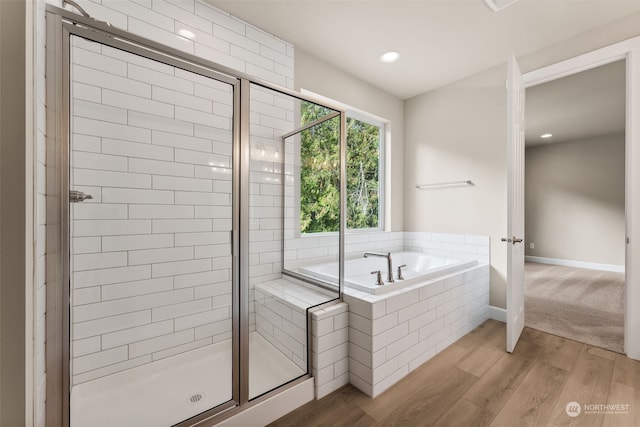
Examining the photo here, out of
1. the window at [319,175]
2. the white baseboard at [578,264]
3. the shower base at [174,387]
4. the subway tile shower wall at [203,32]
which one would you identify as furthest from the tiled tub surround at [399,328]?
the white baseboard at [578,264]

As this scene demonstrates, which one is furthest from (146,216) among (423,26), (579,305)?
(579,305)

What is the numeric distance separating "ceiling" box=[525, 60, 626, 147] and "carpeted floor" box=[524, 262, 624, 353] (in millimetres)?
2473

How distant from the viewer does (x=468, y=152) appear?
2.93m

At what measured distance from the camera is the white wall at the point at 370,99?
2566mm

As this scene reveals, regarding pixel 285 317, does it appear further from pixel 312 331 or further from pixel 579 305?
pixel 579 305

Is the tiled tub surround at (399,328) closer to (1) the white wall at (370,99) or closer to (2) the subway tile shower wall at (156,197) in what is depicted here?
(2) the subway tile shower wall at (156,197)

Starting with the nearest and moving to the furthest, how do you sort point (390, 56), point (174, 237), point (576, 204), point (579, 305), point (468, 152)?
point (174, 237), point (390, 56), point (468, 152), point (579, 305), point (576, 204)

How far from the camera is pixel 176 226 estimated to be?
1.76 metres

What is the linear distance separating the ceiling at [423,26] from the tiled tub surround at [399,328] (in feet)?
6.58

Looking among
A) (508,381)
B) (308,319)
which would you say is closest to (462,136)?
(508,381)

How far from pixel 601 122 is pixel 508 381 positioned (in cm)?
493

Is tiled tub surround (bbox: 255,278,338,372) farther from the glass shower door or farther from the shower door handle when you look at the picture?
the shower door handle

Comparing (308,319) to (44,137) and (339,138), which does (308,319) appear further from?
(44,137)

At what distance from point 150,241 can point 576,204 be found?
701cm
